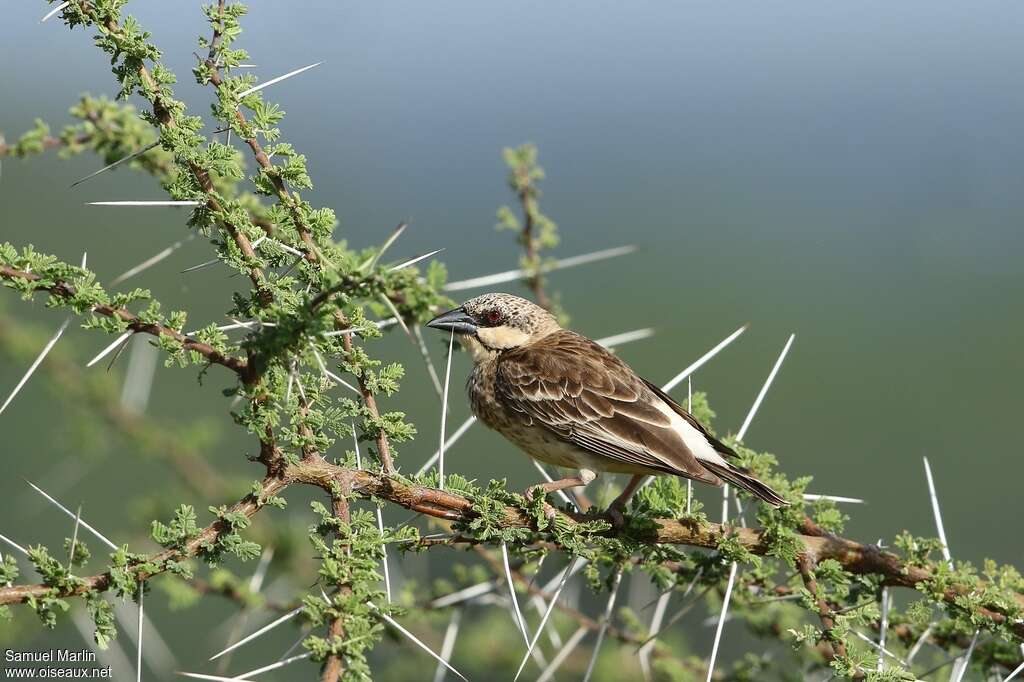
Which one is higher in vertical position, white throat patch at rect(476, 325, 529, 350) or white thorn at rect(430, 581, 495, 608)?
white throat patch at rect(476, 325, 529, 350)

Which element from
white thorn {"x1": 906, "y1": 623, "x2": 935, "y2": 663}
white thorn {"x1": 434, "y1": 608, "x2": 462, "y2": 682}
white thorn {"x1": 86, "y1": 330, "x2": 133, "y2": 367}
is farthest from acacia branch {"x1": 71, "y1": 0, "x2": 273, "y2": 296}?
white thorn {"x1": 906, "y1": 623, "x2": 935, "y2": 663}

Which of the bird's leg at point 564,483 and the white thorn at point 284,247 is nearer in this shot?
the white thorn at point 284,247

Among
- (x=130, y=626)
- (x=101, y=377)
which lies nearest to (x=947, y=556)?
(x=130, y=626)

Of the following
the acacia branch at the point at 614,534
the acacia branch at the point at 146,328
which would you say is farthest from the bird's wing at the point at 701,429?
the acacia branch at the point at 146,328

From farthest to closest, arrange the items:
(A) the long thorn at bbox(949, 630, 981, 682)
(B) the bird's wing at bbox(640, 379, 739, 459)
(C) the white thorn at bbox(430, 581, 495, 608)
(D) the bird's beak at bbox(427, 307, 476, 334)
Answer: (D) the bird's beak at bbox(427, 307, 476, 334), (C) the white thorn at bbox(430, 581, 495, 608), (B) the bird's wing at bbox(640, 379, 739, 459), (A) the long thorn at bbox(949, 630, 981, 682)

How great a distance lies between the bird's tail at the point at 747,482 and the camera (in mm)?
4052

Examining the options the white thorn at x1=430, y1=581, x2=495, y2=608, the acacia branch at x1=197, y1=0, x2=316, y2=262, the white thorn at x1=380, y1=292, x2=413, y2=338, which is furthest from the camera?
the white thorn at x1=430, y1=581, x2=495, y2=608

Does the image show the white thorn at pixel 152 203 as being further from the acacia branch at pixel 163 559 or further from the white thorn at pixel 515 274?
the white thorn at pixel 515 274

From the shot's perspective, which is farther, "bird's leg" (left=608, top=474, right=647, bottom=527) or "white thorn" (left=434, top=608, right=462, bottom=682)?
"white thorn" (left=434, top=608, right=462, bottom=682)

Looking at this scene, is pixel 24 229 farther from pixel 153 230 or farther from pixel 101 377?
pixel 101 377

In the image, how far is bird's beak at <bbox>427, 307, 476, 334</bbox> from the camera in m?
5.55

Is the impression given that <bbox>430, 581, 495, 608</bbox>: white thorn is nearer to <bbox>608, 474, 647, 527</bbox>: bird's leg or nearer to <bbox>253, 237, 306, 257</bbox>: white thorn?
<bbox>608, 474, 647, 527</bbox>: bird's leg

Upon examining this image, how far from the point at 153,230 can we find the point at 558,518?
15.8 meters

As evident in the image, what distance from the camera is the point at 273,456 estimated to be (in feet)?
10.7
